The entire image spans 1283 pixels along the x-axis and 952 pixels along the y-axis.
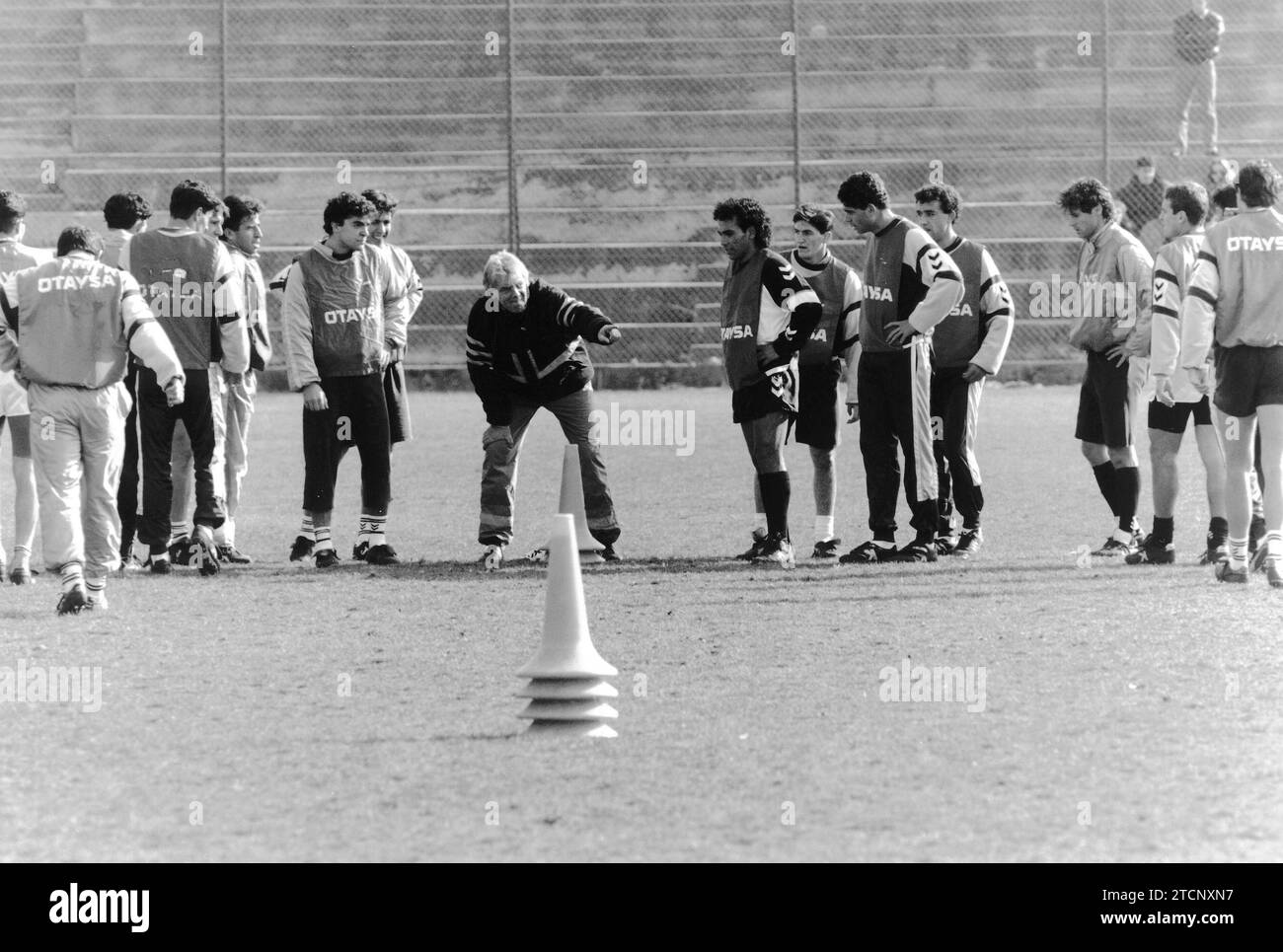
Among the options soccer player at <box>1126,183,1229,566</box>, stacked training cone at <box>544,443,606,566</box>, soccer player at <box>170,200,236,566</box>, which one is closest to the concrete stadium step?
soccer player at <box>170,200,236,566</box>

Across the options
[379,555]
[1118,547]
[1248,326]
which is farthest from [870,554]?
[379,555]

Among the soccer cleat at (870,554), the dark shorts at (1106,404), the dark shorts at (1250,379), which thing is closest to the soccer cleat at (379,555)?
the soccer cleat at (870,554)

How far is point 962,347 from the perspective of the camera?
11602 mm

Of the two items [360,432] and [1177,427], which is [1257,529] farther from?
[360,432]

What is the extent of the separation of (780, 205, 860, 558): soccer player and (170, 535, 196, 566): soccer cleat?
3176 mm

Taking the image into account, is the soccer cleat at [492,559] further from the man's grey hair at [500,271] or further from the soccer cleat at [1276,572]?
the soccer cleat at [1276,572]

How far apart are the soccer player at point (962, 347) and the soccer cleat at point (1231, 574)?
65.9 inches

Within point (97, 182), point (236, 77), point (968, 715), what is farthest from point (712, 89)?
point (968, 715)

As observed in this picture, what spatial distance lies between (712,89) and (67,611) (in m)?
17.4

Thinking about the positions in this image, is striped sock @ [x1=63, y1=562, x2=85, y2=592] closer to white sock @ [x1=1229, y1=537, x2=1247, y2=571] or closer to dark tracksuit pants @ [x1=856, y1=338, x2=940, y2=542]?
dark tracksuit pants @ [x1=856, y1=338, x2=940, y2=542]

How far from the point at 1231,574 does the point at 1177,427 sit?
101cm

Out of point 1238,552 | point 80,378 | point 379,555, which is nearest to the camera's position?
point 80,378

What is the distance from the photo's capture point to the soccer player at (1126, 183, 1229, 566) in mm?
10758

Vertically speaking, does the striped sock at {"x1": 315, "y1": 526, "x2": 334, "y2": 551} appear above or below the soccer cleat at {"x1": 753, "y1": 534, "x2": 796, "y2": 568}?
above
